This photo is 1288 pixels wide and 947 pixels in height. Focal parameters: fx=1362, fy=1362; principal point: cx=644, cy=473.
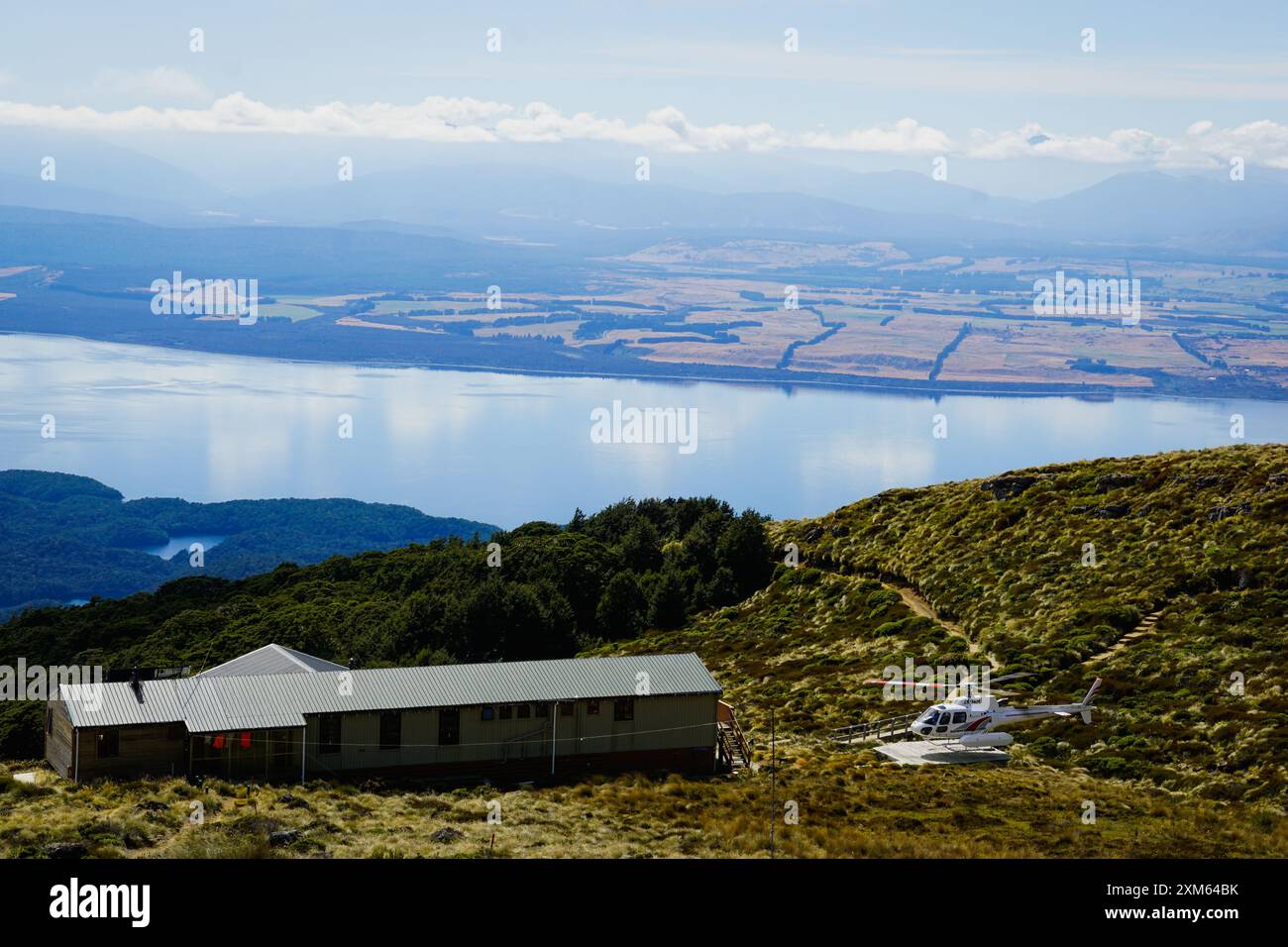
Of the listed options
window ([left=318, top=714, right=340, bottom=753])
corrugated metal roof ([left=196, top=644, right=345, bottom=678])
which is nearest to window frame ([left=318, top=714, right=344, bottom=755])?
window ([left=318, top=714, right=340, bottom=753])

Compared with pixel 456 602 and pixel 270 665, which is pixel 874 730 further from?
pixel 456 602

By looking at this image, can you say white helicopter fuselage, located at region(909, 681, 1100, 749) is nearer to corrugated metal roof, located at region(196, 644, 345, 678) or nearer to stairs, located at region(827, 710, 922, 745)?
stairs, located at region(827, 710, 922, 745)

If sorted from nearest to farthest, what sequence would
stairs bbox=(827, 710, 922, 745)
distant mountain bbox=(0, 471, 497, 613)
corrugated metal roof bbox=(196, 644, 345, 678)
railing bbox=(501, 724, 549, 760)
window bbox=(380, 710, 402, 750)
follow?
window bbox=(380, 710, 402, 750) < railing bbox=(501, 724, 549, 760) < stairs bbox=(827, 710, 922, 745) < corrugated metal roof bbox=(196, 644, 345, 678) < distant mountain bbox=(0, 471, 497, 613)

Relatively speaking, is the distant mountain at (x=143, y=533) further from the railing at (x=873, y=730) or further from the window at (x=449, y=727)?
the window at (x=449, y=727)

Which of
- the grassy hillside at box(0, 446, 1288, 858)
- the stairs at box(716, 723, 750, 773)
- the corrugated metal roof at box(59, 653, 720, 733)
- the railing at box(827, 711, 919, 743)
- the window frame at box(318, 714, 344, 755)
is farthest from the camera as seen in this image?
the railing at box(827, 711, 919, 743)

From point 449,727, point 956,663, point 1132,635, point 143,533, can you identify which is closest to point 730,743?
point 449,727

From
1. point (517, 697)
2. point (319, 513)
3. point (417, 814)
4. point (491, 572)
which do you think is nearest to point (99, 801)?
point (417, 814)

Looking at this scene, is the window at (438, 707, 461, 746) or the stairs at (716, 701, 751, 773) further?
the stairs at (716, 701, 751, 773)
